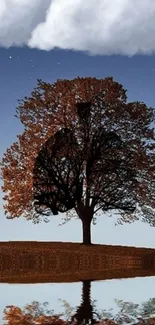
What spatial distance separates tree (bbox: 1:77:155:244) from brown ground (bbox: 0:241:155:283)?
3393 mm

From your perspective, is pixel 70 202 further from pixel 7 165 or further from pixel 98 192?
pixel 7 165

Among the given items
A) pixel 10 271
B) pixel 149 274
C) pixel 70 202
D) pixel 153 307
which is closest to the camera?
pixel 153 307

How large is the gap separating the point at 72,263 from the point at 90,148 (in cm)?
1041

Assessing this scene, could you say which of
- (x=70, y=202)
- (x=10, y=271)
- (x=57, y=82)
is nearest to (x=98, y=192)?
(x=70, y=202)

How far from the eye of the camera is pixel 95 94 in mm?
48344

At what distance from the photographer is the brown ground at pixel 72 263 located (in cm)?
3447

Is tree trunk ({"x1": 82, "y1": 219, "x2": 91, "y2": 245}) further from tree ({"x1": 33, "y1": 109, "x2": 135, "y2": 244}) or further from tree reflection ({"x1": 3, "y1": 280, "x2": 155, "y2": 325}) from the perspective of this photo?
tree reflection ({"x1": 3, "y1": 280, "x2": 155, "y2": 325})

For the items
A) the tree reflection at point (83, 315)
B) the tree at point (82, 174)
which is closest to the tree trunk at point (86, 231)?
the tree at point (82, 174)

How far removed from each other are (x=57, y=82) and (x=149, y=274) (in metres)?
19.3

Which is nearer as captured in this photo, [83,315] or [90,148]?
[83,315]

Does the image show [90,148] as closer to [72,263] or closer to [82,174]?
[82,174]

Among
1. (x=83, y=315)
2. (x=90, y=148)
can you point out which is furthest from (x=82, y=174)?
(x=83, y=315)

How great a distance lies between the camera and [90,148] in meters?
47.9

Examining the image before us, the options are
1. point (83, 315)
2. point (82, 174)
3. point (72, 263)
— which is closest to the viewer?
point (83, 315)
